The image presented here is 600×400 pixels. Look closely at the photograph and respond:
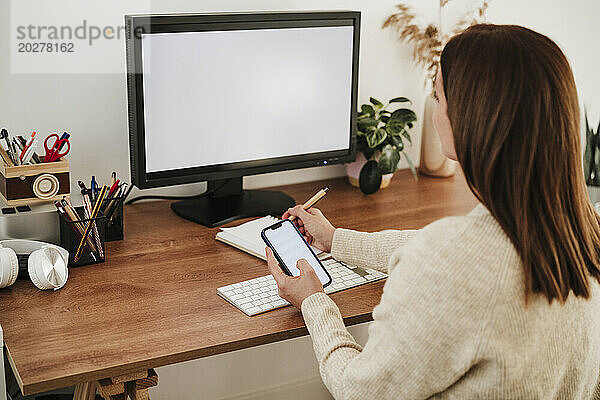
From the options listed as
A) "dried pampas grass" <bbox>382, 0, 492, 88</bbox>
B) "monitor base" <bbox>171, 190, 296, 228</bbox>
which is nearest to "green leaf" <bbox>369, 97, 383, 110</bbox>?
"dried pampas grass" <bbox>382, 0, 492, 88</bbox>

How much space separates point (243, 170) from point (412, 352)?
0.94 m

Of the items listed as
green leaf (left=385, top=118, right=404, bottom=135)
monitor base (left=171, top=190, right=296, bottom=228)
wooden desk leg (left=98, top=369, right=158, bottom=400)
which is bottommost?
wooden desk leg (left=98, top=369, right=158, bottom=400)

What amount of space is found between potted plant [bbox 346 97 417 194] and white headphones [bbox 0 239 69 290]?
2.90 feet

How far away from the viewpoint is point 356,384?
1068mm

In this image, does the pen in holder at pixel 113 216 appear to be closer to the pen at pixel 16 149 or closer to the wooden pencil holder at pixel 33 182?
the wooden pencil holder at pixel 33 182

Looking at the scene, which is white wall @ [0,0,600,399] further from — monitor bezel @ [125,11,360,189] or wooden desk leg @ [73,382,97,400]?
wooden desk leg @ [73,382,97,400]

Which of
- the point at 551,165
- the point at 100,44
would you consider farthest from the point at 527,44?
the point at 100,44

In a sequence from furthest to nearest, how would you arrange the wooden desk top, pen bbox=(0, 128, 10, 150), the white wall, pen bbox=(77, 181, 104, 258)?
the white wall → pen bbox=(0, 128, 10, 150) → pen bbox=(77, 181, 104, 258) → the wooden desk top

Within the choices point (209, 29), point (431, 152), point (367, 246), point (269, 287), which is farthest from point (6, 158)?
point (431, 152)

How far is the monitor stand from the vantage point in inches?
71.5

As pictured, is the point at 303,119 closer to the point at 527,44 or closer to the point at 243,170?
the point at 243,170

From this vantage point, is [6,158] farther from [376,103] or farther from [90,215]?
[376,103]

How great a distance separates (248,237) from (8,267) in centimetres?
51

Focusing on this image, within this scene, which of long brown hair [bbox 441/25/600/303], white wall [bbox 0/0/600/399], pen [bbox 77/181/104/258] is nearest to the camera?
long brown hair [bbox 441/25/600/303]
